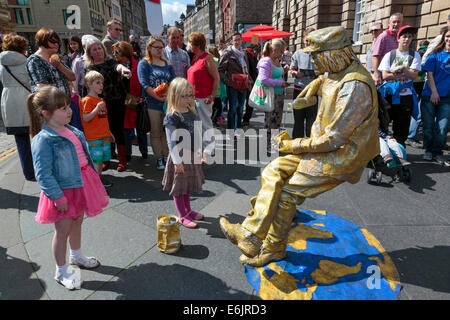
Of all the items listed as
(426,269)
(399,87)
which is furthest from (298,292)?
(399,87)

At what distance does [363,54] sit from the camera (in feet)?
39.2

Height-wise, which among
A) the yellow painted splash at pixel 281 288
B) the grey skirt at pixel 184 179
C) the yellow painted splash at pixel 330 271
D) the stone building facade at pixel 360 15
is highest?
the stone building facade at pixel 360 15

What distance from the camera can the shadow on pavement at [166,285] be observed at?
220cm

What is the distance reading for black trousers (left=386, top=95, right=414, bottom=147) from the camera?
16.5 ft

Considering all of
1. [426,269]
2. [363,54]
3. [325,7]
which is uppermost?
[325,7]

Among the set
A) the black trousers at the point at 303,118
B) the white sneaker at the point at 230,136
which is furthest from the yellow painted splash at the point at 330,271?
the white sneaker at the point at 230,136

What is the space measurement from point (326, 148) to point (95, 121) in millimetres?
3276

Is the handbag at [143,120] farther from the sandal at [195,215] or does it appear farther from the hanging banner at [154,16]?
the sandal at [195,215]

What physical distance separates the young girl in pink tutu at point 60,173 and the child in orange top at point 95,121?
1.55 m

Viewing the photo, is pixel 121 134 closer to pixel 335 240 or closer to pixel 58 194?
pixel 58 194
